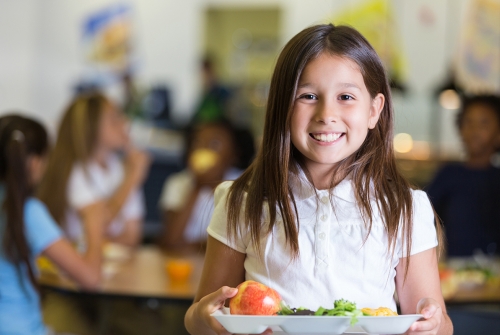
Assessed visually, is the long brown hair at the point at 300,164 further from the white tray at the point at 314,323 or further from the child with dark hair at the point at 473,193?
the child with dark hair at the point at 473,193

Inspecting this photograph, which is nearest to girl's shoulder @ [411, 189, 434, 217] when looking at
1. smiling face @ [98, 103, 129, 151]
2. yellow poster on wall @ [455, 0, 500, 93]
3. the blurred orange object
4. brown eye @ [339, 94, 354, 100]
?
brown eye @ [339, 94, 354, 100]

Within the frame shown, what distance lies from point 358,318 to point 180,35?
768cm

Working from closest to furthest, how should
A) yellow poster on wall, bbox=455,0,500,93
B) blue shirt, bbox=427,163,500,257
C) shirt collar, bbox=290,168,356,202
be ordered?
shirt collar, bbox=290,168,356,202 → blue shirt, bbox=427,163,500,257 → yellow poster on wall, bbox=455,0,500,93

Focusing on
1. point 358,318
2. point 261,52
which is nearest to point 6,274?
point 358,318

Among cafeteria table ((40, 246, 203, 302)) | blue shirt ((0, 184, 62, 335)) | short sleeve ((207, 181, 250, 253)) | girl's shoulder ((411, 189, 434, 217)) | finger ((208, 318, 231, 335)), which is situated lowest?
cafeteria table ((40, 246, 203, 302))

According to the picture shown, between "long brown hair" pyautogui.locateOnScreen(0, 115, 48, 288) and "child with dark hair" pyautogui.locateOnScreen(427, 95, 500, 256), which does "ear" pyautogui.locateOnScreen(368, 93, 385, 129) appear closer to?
"long brown hair" pyautogui.locateOnScreen(0, 115, 48, 288)

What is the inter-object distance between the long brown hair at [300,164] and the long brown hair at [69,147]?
2.05m

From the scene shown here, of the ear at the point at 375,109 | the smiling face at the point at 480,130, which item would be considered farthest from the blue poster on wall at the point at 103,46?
the ear at the point at 375,109

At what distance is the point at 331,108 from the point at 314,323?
15.3 inches

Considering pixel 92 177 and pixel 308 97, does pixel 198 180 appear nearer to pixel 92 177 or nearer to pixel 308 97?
pixel 92 177

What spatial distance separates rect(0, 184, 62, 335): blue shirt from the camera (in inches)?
85.6

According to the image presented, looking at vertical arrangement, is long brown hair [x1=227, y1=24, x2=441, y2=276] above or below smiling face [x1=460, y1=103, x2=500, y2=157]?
above

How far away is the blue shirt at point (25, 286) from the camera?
217cm

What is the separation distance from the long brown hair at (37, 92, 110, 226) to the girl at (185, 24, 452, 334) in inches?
79.9
